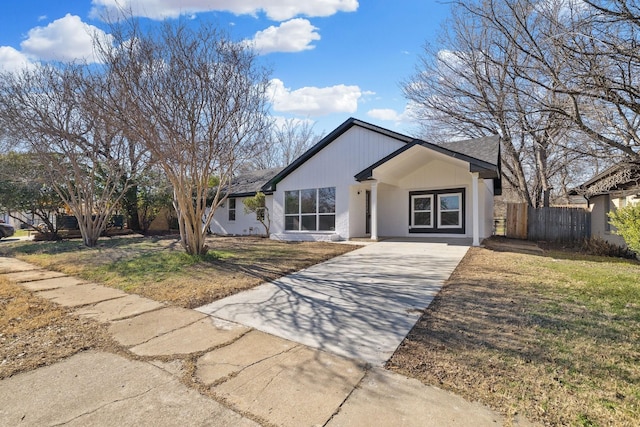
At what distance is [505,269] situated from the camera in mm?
7281

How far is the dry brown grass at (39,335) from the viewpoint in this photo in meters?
3.37

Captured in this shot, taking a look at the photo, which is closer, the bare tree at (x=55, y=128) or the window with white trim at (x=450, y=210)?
the bare tree at (x=55, y=128)

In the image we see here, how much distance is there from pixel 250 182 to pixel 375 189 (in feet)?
31.1

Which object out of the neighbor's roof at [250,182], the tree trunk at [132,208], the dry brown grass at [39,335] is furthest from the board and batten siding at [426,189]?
the tree trunk at [132,208]

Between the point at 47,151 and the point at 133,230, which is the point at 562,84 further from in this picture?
the point at 133,230

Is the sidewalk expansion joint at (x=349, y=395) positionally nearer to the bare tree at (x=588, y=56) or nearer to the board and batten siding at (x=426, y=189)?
the bare tree at (x=588, y=56)

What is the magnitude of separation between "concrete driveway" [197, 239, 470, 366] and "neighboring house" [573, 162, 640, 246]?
4945 millimetres

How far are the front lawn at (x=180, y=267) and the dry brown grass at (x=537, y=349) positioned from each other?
360 cm

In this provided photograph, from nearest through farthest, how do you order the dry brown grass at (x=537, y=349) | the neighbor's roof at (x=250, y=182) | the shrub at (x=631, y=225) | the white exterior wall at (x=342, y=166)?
the dry brown grass at (x=537, y=349)
the shrub at (x=631, y=225)
the white exterior wall at (x=342, y=166)
the neighbor's roof at (x=250, y=182)

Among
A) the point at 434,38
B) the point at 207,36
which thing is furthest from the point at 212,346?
→ the point at 434,38

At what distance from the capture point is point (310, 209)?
1497 cm

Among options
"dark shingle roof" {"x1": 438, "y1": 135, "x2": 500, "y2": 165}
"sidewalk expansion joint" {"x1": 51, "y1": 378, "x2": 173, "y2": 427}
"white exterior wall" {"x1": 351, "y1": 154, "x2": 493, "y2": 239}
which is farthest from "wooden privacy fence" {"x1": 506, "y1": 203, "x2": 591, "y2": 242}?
"sidewalk expansion joint" {"x1": 51, "y1": 378, "x2": 173, "y2": 427}

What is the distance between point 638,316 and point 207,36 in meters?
9.72

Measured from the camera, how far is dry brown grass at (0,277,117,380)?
11.0ft
